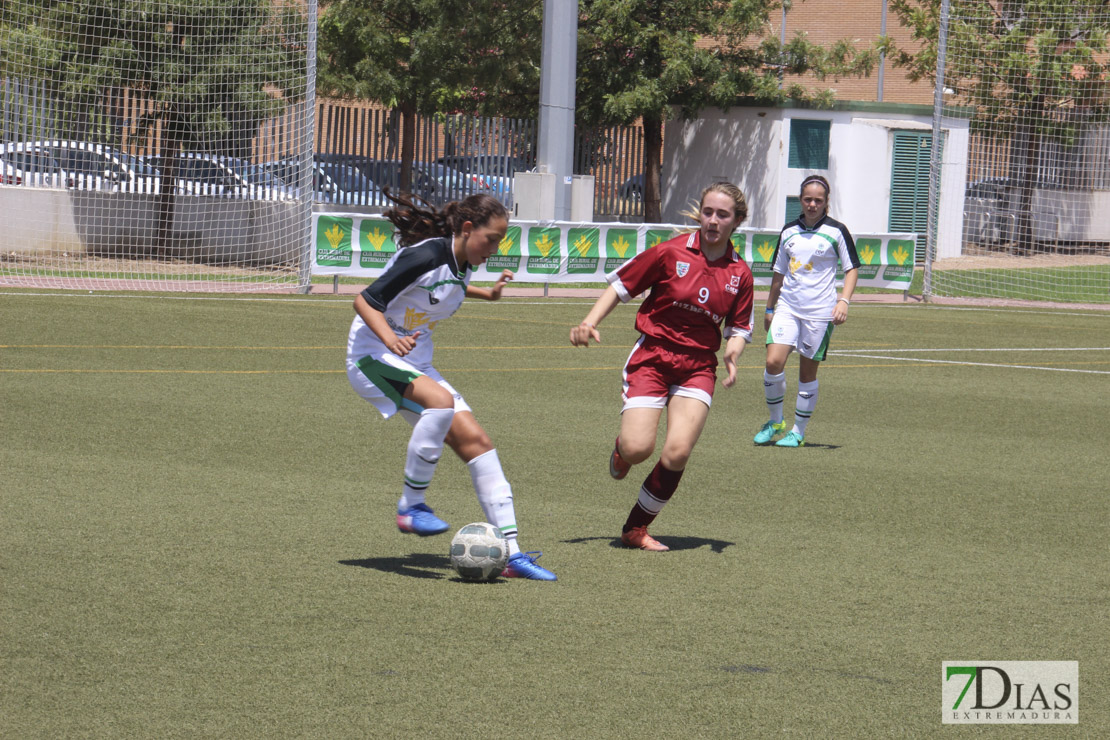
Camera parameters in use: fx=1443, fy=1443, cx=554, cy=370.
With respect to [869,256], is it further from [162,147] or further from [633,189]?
[162,147]

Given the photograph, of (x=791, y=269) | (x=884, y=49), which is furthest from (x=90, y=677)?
(x=884, y=49)

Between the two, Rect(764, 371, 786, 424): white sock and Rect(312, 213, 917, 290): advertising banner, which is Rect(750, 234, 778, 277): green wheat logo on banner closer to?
Rect(312, 213, 917, 290): advertising banner

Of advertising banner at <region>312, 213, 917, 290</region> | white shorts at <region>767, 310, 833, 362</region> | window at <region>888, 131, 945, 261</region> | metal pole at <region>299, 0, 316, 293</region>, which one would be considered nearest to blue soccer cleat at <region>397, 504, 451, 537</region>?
white shorts at <region>767, 310, 833, 362</region>

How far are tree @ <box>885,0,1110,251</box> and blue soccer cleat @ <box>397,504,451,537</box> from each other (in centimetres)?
2427

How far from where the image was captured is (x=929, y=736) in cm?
454

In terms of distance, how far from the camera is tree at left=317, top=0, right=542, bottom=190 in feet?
104

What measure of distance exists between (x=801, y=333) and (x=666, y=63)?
21.8 metres

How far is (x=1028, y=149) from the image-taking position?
28672 millimetres

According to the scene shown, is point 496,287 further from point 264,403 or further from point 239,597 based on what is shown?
point 264,403

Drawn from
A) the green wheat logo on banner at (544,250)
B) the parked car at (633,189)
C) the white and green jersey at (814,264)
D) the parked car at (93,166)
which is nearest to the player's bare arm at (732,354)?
the white and green jersey at (814,264)

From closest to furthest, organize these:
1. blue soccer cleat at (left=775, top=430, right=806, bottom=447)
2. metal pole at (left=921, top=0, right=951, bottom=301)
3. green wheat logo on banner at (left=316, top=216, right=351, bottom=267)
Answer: blue soccer cleat at (left=775, top=430, right=806, bottom=447), green wheat logo on banner at (left=316, top=216, right=351, bottom=267), metal pole at (left=921, top=0, right=951, bottom=301)

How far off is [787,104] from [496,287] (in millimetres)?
28442

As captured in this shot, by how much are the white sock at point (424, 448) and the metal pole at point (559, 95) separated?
60.5ft

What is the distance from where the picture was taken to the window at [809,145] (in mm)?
34438
